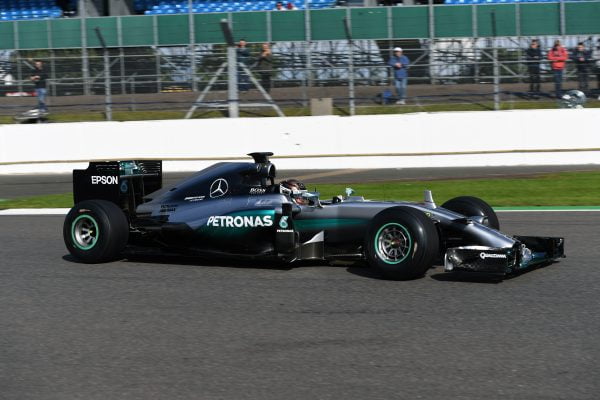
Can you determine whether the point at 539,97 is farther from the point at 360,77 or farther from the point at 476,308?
the point at 476,308

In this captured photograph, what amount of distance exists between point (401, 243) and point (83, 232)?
10.1 ft

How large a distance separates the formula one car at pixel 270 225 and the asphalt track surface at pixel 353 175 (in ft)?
24.2

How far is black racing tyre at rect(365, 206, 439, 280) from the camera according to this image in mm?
6762

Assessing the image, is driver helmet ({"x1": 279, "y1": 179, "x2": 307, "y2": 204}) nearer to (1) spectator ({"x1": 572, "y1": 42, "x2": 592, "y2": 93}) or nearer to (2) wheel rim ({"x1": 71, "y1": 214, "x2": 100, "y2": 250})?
(2) wheel rim ({"x1": 71, "y1": 214, "x2": 100, "y2": 250})

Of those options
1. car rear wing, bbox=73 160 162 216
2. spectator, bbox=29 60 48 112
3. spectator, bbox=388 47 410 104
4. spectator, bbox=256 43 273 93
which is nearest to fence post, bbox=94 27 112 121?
spectator, bbox=29 60 48 112

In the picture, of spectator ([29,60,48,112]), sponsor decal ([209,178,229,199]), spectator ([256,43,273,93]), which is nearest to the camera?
sponsor decal ([209,178,229,199])

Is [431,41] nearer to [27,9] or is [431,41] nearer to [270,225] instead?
[27,9]

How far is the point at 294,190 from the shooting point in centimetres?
793

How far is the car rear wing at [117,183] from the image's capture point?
845 cm

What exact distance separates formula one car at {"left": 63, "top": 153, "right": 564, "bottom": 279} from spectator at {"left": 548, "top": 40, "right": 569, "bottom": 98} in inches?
467

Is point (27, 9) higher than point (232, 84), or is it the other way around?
point (27, 9)

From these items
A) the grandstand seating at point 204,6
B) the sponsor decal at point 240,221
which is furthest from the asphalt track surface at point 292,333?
the grandstand seating at point 204,6

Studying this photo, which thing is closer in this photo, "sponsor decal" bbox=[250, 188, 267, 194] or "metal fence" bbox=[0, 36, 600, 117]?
"sponsor decal" bbox=[250, 188, 267, 194]

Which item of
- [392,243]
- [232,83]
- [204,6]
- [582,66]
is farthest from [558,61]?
[392,243]
